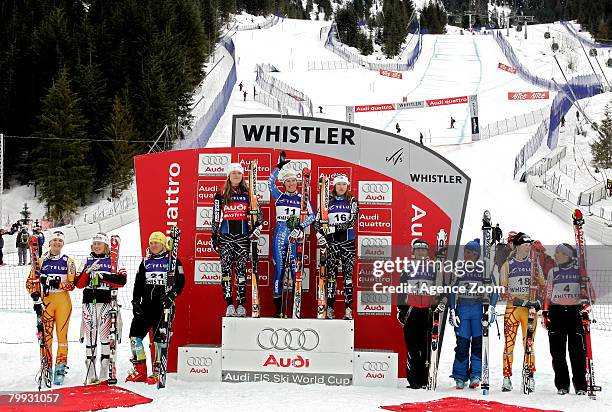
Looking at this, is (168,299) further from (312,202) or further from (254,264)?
(312,202)

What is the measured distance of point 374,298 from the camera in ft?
28.3

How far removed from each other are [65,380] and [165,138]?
29260mm

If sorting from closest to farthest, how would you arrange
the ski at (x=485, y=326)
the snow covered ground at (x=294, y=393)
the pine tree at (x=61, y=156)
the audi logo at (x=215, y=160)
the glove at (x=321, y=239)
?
the snow covered ground at (x=294, y=393)
the ski at (x=485, y=326)
the glove at (x=321, y=239)
the audi logo at (x=215, y=160)
the pine tree at (x=61, y=156)

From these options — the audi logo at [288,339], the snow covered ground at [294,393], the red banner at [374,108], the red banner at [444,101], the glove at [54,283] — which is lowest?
the snow covered ground at [294,393]

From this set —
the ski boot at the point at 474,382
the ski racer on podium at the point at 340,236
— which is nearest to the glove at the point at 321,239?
the ski racer on podium at the point at 340,236

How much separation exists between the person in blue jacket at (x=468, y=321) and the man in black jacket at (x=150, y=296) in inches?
120

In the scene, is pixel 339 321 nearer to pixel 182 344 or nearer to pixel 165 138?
pixel 182 344

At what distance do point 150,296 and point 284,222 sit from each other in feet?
5.64

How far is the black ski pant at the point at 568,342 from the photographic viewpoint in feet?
24.7

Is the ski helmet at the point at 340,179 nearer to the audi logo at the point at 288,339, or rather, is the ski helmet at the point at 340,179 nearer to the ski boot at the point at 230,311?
the audi logo at the point at 288,339

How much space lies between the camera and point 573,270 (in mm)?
7707

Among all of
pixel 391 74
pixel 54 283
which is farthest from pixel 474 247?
pixel 391 74

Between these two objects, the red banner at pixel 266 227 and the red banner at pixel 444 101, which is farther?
the red banner at pixel 444 101

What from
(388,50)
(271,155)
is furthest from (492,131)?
(388,50)
